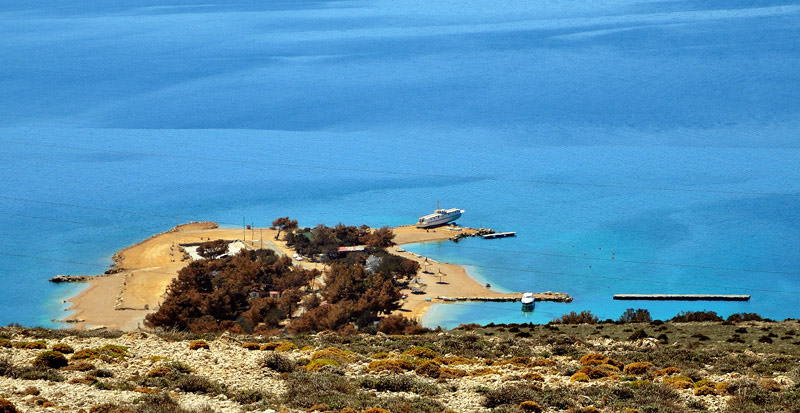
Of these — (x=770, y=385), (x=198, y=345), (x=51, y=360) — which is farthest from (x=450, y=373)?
(x=51, y=360)

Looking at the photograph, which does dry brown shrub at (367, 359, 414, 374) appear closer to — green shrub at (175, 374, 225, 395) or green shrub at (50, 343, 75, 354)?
green shrub at (175, 374, 225, 395)

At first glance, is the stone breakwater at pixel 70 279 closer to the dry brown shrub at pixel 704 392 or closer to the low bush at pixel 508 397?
the low bush at pixel 508 397

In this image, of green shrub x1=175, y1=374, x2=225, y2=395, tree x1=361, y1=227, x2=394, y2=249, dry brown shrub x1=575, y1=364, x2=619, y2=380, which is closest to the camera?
green shrub x1=175, y1=374, x2=225, y2=395

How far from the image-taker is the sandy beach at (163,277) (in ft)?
140

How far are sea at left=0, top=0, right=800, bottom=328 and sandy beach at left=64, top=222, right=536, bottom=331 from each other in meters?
1.49

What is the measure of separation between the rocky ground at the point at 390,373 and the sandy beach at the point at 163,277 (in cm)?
1826

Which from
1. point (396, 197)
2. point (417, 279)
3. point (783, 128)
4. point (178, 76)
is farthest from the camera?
point (178, 76)

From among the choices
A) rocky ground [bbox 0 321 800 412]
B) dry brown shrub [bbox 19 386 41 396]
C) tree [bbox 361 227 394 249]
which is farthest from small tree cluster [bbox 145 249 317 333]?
dry brown shrub [bbox 19 386 41 396]

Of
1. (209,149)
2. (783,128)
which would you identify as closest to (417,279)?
(209,149)

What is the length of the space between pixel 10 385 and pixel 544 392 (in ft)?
33.9

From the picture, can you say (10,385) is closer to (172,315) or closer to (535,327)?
(535,327)

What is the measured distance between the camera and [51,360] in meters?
19.0

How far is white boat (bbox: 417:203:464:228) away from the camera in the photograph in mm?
59219

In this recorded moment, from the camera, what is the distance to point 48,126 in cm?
9875
